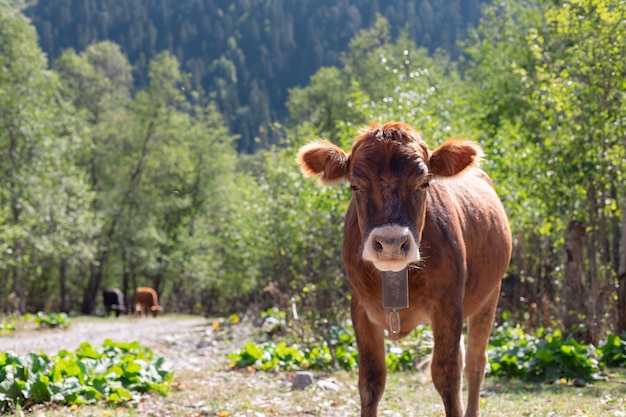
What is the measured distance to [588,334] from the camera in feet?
34.2

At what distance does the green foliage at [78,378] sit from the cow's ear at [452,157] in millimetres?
4350

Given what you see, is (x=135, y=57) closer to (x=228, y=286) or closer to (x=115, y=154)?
(x=115, y=154)

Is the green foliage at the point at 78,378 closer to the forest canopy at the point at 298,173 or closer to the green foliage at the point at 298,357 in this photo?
the green foliage at the point at 298,357

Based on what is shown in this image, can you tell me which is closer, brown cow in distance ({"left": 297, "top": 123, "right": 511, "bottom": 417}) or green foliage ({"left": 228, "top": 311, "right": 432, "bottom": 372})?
brown cow in distance ({"left": 297, "top": 123, "right": 511, "bottom": 417})

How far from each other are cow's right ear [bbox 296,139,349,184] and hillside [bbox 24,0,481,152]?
139 meters

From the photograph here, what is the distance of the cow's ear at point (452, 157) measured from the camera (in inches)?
185

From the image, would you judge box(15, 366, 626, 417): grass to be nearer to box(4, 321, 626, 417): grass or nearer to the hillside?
box(4, 321, 626, 417): grass

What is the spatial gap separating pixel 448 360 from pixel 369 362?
55 centimetres

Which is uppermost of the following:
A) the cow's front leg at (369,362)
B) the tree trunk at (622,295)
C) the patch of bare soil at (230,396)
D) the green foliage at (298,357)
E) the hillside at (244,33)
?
the hillside at (244,33)

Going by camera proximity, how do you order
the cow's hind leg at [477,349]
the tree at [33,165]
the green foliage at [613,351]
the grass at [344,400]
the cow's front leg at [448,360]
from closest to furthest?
the cow's front leg at [448,360]
the cow's hind leg at [477,349]
the grass at [344,400]
the green foliage at [613,351]
the tree at [33,165]

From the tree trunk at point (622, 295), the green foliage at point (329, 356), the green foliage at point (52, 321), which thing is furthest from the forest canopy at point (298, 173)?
the green foliage at point (52, 321)

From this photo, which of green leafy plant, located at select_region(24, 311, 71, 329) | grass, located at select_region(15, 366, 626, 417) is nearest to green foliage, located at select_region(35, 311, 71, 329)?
green leafy plant, located at select_region(24, 311, 71, 329)

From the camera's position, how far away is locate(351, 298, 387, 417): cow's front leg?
4.74 meters

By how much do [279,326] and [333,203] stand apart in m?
3.81
